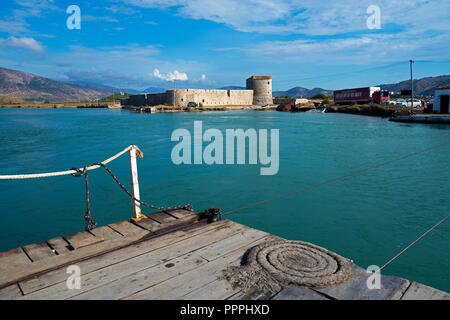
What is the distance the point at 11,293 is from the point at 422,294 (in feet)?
11.2

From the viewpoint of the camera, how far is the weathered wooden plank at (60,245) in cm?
347

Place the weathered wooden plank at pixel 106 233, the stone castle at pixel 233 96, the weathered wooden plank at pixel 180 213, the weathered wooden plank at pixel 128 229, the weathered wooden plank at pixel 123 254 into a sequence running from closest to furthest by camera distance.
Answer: the weathered wooden plank at pixel 123 254 < the weathered wooden plank at pixel 106 233 < the weathered wooden plank at pixel 128 229 < the weathered wooden plank at pixel 180 213 < the stone castle at pixel 233 96

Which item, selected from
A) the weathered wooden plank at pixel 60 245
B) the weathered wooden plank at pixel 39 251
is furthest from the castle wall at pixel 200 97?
the weathered wooden plank at pixel 39 251

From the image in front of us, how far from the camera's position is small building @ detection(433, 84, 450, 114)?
28.5m

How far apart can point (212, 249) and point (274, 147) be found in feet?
46.6

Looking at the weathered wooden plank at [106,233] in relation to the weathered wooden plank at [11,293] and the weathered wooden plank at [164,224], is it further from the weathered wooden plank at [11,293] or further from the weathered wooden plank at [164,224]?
the weathered wooden plank at [11,293]

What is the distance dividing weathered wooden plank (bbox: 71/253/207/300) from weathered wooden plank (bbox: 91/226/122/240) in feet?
3.62

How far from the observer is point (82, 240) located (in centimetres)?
370

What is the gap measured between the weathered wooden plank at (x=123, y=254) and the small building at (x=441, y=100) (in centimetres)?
3249

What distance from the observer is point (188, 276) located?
2805mm

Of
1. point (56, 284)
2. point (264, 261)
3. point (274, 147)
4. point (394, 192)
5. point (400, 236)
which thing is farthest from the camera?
point (274, 147)
